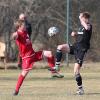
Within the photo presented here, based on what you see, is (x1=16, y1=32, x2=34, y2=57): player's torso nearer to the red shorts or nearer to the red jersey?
the red jersey

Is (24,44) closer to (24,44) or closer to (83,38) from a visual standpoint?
(24,44)

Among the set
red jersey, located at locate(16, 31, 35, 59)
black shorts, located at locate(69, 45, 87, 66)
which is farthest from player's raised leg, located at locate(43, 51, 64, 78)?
black shorts, located at locate(69, 45, 87, 66)

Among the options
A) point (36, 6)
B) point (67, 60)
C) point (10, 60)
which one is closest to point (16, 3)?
point (36, 6)

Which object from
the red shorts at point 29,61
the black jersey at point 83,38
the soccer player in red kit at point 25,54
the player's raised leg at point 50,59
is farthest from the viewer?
the player's raised leg at point 50,59

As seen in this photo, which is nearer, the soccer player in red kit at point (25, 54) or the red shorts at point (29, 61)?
the soccer player in red kit at point (25, 54)

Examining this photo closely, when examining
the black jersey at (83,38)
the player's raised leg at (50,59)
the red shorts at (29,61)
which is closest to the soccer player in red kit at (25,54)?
the red shorts at (29,61)

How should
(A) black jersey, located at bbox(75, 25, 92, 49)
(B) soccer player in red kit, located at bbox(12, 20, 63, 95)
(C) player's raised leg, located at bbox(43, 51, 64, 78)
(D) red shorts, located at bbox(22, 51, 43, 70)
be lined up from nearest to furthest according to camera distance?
(B) soccer player in red kit, located at bbox(12, 20, 63, 95)
(D) red shorts, located at bbox(22, 51, 43, 70)
(A) black jersey, located at bbox(75, 25, 92, 49)
(C) player's raised leg, located at bbox(43, 51, 64, 78)

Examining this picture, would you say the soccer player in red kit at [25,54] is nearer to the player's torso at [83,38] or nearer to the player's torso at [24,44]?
the player's torso at [24,44]

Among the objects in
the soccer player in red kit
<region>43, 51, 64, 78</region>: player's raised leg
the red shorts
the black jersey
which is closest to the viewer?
the soccer player in red kit

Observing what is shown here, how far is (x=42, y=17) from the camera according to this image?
128 feet

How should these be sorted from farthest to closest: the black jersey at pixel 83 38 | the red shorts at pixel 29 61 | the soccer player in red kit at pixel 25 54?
the black jersey at pixel 83 38, the red shorts at pixel 29 61, the soccer player in red kit at pixel 25 54

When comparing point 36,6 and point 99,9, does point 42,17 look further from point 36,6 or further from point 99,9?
point 99,9

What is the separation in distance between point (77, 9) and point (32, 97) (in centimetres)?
2507

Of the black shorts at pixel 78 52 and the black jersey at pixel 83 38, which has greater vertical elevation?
the black jersey at pixel 83 38
